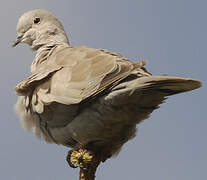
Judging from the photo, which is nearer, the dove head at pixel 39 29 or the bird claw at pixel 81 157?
the bird claw at pixel 81 157

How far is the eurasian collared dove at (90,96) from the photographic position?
5.43 metres

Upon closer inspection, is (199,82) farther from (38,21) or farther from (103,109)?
(38,21)

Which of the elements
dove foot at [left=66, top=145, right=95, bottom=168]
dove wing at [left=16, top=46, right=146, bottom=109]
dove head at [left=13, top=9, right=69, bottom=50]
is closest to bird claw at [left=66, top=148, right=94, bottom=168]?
dove foot at [left=66, top=145, right=95, bottom=168]

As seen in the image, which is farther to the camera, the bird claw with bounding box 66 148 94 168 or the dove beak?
the dove beak

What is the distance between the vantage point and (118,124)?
5.76m

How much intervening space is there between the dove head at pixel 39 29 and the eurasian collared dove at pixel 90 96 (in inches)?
21.7

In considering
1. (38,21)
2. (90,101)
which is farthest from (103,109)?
(38,21)

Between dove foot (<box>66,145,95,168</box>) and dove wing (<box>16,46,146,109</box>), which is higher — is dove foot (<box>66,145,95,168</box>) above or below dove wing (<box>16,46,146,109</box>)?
below

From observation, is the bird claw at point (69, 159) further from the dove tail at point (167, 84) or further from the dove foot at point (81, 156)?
the dove tail at point (167, 84)

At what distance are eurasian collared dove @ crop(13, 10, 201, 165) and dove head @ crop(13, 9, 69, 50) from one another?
550 mm

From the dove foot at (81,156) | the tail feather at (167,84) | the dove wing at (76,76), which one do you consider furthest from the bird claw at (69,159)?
the tail feather at (167,84)

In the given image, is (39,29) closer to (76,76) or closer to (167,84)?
(76,76)

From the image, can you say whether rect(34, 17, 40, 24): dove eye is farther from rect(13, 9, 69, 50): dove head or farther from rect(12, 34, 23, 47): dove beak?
rect(12, 34, 23, 47): dove beak

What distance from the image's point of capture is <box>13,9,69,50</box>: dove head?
23.4 feet
